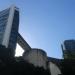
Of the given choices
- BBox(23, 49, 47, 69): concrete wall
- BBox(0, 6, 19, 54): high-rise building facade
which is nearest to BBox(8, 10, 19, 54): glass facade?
BBox(0, 6, 19, 54): high-rise building facade

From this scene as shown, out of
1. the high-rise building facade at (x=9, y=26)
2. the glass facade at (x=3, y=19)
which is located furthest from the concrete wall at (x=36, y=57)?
the glass facade at (x=3, y=19)

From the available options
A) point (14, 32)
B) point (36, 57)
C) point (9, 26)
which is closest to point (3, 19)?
point (9, 26)

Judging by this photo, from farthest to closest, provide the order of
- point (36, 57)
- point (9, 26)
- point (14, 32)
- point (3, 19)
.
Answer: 1. point (3, 19)
2. point (9, 26)
3. point (14, 32)
4. point (36, 57)

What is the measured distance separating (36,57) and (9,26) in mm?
34080

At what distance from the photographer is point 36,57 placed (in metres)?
37.8

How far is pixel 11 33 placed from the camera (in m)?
66.1

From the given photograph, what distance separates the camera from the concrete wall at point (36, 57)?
37131mm

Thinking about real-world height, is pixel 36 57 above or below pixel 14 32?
below

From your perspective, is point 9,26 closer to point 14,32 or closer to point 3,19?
A: point 14,32

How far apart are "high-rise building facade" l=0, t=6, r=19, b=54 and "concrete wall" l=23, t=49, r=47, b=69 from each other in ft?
78.9

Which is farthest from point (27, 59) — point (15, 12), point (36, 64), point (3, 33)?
point (15, 12)

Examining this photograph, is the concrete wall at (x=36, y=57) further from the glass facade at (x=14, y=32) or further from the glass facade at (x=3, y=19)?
the glass facade at (x=3, y=19)

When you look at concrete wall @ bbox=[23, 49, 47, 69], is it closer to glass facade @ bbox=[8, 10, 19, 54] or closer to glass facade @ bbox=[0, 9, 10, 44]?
glass facade @ bbox=[8, 10, 19, 54]

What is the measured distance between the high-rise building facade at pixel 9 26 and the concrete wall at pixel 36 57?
78.9 ft
